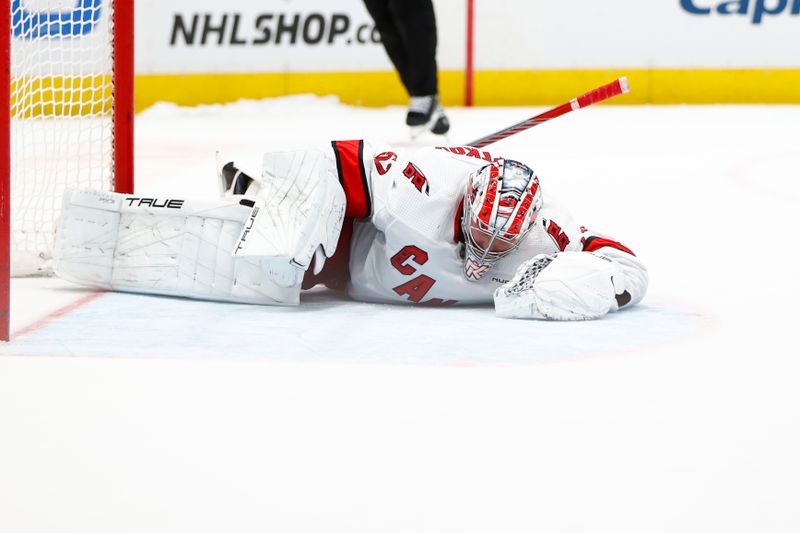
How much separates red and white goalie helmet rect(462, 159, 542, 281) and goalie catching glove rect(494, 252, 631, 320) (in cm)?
8

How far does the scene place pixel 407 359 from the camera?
7.23ft

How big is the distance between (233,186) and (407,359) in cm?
96

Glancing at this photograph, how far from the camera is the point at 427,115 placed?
5539 mm

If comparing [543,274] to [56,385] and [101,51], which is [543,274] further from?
[101,51]

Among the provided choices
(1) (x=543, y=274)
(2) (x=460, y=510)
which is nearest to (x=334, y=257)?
(1) (x=543, y=274)

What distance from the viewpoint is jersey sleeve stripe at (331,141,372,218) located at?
2645 mm

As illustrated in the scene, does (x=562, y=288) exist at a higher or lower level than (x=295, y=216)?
lower

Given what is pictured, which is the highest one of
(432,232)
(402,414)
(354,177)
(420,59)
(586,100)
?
(420,59)

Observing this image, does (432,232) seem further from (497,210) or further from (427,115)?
(427,115)

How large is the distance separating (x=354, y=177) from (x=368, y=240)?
0.57 feet

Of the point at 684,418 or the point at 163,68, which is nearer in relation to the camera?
the point at 684,418

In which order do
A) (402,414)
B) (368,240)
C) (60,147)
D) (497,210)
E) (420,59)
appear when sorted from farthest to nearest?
(420,59) → (60,147) → (368,240) → (497,210) → (402,414)

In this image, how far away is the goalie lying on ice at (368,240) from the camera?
2.51 m

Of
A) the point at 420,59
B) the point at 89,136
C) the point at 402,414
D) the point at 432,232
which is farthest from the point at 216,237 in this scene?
the point at 420,59
